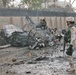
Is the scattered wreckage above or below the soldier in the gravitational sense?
below

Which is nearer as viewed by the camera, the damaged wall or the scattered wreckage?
the scattered wreckage

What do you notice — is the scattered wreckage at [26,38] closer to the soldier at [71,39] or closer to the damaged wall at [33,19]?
the damaged wall at [33,19]

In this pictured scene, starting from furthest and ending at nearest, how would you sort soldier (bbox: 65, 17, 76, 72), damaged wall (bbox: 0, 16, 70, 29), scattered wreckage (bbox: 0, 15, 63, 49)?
damaged wall (bbox: 0, 16, 70, 29), scattered wreckage (bbox: 0, 15, 63, 49), soldier (bbox: 65, 17, 76, 72)

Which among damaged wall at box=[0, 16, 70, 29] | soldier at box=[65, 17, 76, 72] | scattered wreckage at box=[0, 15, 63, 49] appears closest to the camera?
soldier at box=[65, 17, 76, 72]

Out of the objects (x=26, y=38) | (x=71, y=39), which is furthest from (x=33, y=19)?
(x=71, y=39)

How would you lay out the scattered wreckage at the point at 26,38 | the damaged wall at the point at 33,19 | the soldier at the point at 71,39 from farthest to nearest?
the damaged wall at the point at 33,19
the scattered wreckage at the point at 26,38
the soldier at the point at 71,39

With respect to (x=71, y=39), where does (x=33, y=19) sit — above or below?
below

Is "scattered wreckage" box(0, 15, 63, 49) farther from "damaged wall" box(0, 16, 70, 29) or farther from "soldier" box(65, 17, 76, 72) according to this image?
"soldier" box(65, 17, 76, 72)

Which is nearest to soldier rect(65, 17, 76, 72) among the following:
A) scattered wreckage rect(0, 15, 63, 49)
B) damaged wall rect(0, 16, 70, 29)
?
scattered wreckage rect(0, 15, 63, 49)

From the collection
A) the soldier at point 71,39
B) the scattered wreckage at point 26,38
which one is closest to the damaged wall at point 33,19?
the scattered wreckage at point 26,38

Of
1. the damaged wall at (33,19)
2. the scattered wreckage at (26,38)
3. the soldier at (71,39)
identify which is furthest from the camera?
the damaged wall at (33,19)

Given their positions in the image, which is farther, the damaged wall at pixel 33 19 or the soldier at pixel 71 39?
the damaged wall at pixel 33 19

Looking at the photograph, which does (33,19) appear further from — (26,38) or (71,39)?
(71,39)

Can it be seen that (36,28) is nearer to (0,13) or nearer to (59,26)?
(0,13)
